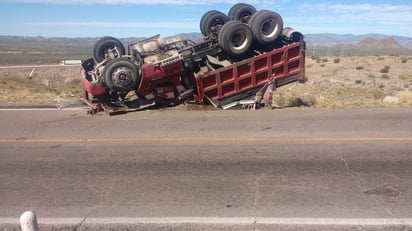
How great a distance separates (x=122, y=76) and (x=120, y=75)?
0.05 m

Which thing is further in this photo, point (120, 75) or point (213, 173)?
point (120, 75)

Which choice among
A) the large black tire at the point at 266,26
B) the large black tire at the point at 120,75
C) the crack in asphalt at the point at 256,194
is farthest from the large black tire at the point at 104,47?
the crack in asphalt at the point at 256,194

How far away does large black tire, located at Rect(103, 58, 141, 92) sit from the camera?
435 inches

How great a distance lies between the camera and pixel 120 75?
11031mm

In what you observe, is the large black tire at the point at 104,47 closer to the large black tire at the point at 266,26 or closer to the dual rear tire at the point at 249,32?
the dual rear tire at the point at 249,32

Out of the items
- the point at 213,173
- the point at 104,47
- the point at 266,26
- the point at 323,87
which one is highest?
the point at 266,26

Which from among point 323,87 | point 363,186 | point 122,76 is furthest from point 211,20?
point 323,87

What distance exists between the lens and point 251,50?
12.4 m

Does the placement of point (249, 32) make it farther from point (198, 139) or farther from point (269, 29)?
point (198, 139)

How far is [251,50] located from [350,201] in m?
7.50

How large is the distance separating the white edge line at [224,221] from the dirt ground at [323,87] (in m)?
8.14

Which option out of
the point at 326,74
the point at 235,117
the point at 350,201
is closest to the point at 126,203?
the point at 350,201

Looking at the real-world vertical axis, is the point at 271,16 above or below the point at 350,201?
above

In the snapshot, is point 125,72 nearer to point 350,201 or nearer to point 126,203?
point 126,203
